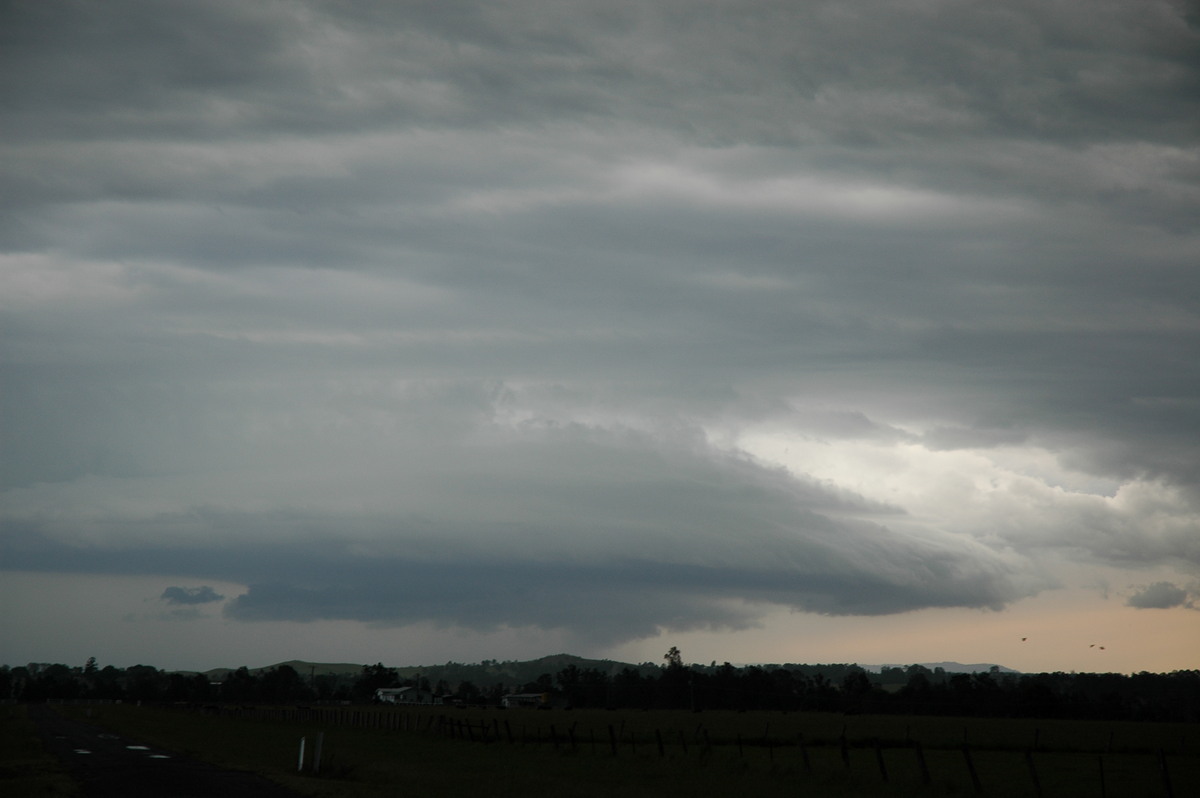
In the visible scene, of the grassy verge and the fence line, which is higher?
the grassy verge

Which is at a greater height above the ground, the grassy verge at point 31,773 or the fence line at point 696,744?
the grassy verge at point 31,773

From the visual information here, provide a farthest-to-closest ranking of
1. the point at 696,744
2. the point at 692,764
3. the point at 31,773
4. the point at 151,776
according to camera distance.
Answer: the point at 696,744
the point at 692,764
the point at 31,773
the point at 151,776

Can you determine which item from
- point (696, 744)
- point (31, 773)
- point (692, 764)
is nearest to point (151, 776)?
point (31, 773)

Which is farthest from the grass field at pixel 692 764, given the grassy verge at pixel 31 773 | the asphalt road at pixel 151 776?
the grassy verge at pixel 31 773

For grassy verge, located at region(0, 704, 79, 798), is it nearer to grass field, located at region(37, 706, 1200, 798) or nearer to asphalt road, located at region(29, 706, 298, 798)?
asphalt road, located at region(29, 706, 298, 798)

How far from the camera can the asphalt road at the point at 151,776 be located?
30.7 meters

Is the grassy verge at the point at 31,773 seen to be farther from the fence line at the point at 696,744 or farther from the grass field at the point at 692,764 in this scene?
the fence line at the point at 696,744

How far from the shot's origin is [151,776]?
35844 millimetres

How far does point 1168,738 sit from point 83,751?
7967 cm

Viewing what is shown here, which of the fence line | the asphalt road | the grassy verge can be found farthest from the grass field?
the grassy verge

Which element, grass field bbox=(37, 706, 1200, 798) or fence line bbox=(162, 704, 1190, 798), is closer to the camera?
grass field bbox=(37, 706, 1200, 798)

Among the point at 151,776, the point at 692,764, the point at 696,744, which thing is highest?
the point at 151,776

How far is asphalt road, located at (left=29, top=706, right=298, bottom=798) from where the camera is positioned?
101 feet

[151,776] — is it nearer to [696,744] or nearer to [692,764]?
[692,764]
